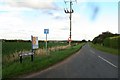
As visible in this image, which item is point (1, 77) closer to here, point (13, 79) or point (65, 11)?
point (13, 79)

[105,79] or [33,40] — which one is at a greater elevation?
[33,40]

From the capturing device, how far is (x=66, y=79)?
1359 centimetres

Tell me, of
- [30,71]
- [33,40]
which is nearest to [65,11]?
[33,40]

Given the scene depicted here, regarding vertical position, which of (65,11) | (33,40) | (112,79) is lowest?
(112,79)

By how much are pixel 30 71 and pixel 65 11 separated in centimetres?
5322

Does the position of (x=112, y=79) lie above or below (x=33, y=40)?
below

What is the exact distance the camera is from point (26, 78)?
13922 millimetres

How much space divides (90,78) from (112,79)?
1.06 metres

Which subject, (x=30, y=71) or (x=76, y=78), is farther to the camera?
(x=30, y=71)

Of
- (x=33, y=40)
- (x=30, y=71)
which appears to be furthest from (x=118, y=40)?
(x=30, y=71)

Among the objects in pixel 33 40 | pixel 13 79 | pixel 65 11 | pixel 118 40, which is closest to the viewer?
pixel 13 79

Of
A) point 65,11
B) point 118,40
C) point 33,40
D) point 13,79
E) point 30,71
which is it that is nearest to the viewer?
point 13,79

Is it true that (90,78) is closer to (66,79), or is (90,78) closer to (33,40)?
(66,79)

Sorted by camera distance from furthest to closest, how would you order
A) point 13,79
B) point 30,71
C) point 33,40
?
point 33,40, point 30,71, point 13,79
